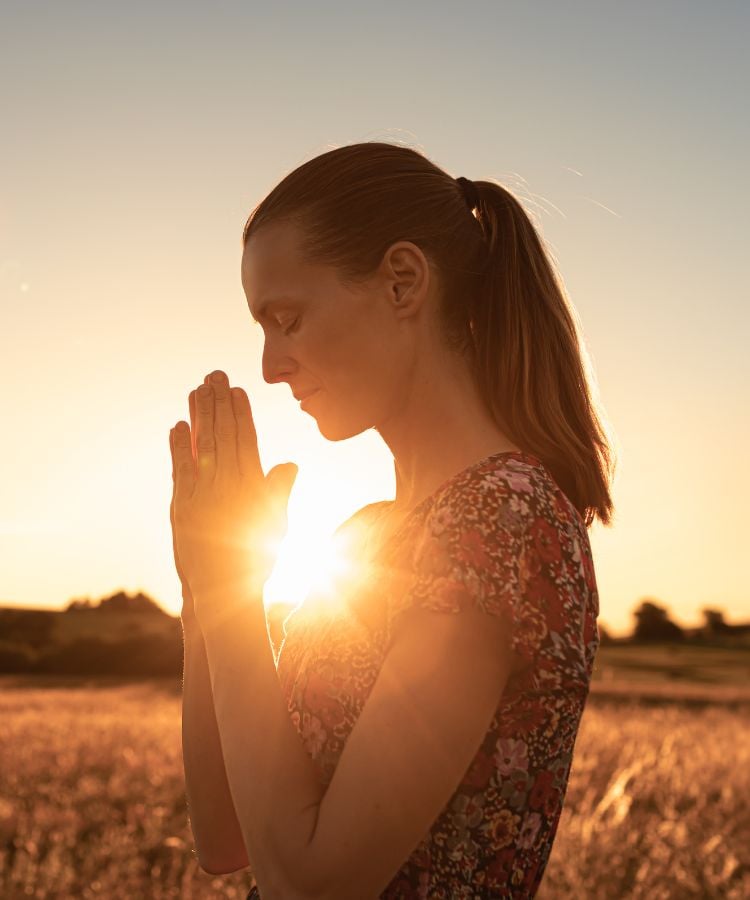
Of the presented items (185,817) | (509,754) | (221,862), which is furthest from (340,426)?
(185,817)

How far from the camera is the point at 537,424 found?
1939mm

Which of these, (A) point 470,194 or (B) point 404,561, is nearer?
(B) point 404,561

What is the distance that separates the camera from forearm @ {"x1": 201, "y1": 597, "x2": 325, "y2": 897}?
153 centimetres

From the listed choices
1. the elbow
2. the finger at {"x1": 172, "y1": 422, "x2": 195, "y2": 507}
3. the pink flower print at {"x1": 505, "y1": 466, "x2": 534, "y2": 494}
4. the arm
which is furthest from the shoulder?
the elbow

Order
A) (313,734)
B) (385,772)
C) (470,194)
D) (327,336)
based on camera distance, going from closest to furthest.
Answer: (385,772) → (313,734) → (327,336) → (470,194)

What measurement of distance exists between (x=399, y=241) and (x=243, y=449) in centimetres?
52

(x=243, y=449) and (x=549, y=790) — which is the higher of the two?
(x=243, y=449)

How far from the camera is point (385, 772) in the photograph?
4.88ft

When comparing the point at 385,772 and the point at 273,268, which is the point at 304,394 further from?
the point at 385,772

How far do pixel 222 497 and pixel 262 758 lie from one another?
48cm

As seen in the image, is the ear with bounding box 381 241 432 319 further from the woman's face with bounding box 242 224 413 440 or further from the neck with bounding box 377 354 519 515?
the neck with bounding box 377 354 519 515

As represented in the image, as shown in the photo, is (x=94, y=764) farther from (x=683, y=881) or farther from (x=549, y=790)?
(x=549, y=790)

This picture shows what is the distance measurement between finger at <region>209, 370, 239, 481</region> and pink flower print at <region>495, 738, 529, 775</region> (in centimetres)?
68

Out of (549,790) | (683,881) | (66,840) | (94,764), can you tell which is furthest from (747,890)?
(94,764)
